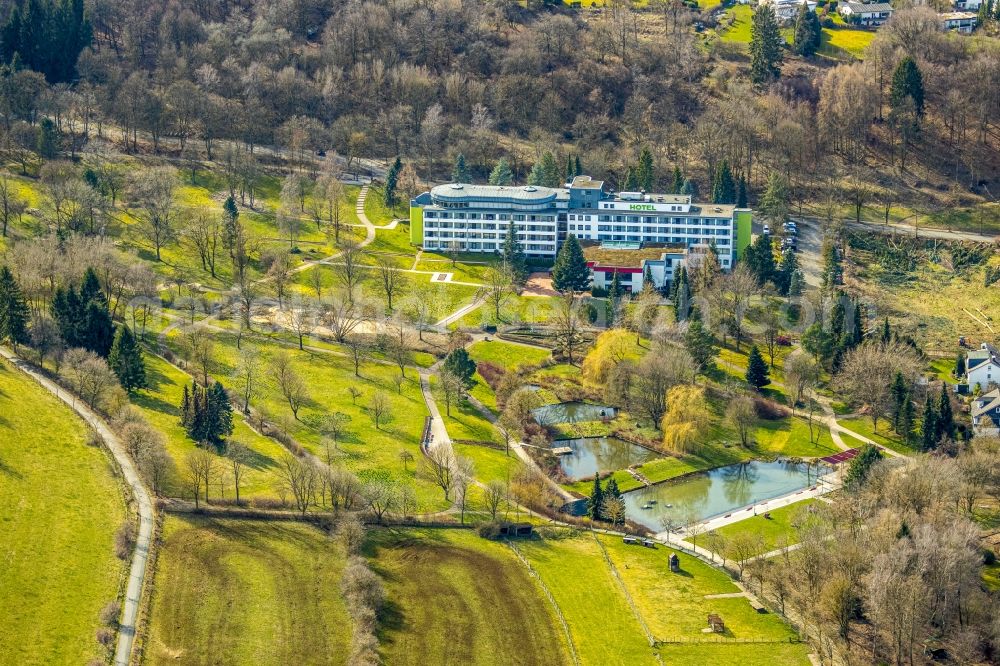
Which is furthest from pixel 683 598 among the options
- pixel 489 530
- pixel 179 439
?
pixel 179 439

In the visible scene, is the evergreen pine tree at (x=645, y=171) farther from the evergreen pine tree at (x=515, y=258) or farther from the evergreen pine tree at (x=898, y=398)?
the evergreen pine tree at (x=898, y=398)

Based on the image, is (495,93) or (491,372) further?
(495,93)

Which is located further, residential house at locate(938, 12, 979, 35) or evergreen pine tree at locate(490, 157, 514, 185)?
residential house at locate(938, 12, 979, 35)

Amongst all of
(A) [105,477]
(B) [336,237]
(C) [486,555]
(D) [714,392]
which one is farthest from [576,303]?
(A) [105,477]

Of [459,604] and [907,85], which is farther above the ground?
[907,85]

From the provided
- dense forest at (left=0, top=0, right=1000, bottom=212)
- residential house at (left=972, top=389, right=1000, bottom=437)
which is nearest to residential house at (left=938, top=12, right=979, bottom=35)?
dense forest at (left=0, top=0, right=1000, bottom=212)

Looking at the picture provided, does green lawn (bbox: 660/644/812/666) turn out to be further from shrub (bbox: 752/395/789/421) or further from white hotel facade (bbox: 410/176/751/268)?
white hotel facade (bbox: 410/176/751/268)

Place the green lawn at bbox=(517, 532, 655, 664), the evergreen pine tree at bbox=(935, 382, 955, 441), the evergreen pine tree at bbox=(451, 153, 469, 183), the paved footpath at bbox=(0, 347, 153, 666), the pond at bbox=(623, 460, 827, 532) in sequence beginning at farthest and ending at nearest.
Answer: the evergreen pine tree at bbox=(451, 153, 469, 183)
the evergreen pine tree at bbox=(935, 382, 955, 441)
the pond at bbox=(623, 460, 827, 532)
the green lawn at bbox=(517, 532, 655, 664)
the paved footpath at bbox=(0, 347, 153, 666)

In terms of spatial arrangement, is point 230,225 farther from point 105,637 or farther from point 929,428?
point 929,428

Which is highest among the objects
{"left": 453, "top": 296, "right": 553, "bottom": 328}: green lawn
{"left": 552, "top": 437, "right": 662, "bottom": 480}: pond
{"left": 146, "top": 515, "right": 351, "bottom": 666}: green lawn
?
{"left": 453, "top": 296, "right": 553, "bottom": 328}: green lawn
